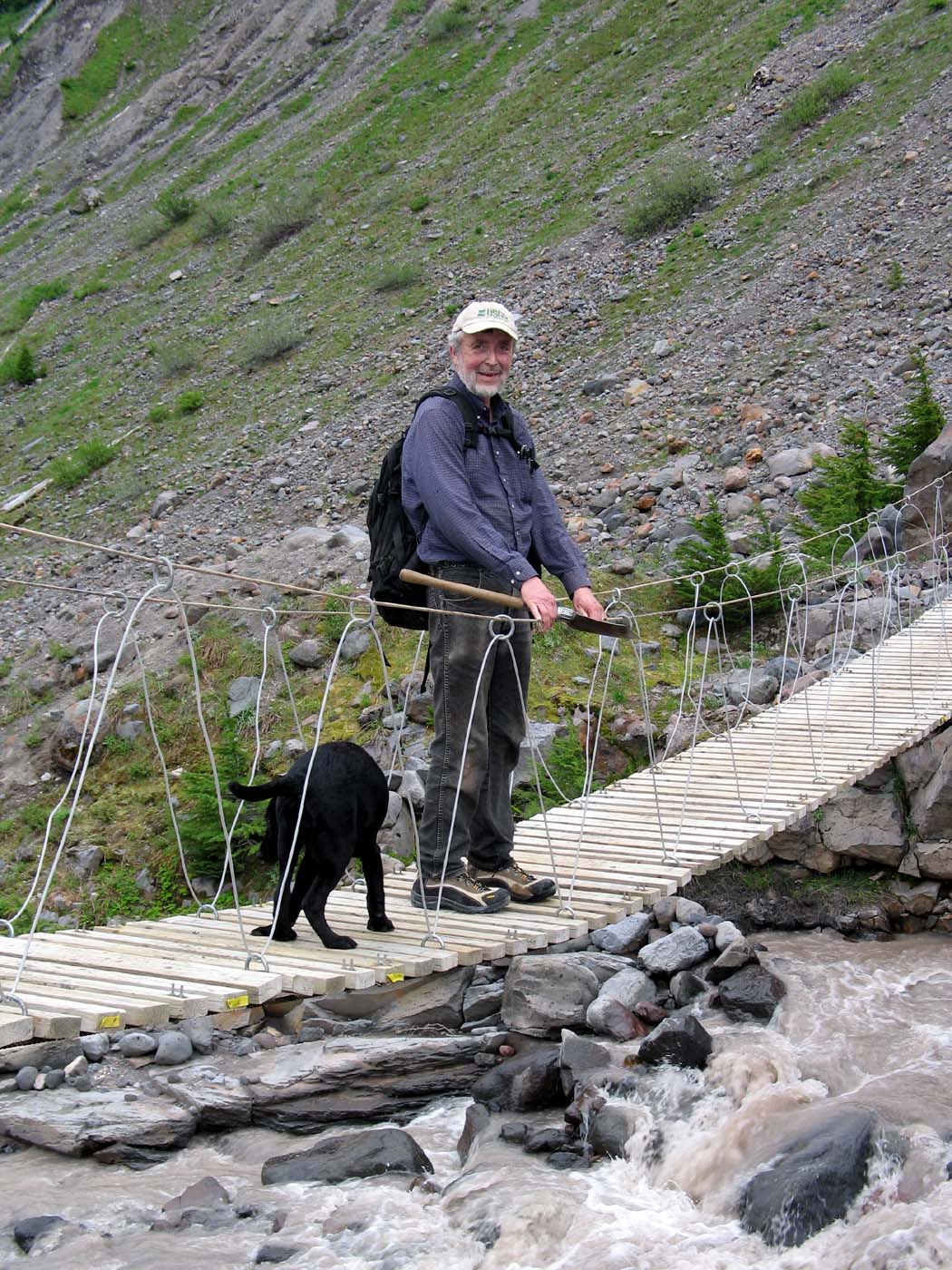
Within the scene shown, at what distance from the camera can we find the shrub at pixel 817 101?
16.3 meters

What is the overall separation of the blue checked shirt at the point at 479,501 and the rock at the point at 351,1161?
1.58 metres

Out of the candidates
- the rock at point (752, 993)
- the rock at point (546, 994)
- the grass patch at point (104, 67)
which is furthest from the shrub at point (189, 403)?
the grass patch at point (104, 67)

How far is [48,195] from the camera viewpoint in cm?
2823

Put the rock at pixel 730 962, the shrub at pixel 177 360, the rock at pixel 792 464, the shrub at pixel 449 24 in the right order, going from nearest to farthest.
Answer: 1. the rock at pixel 730 962
2. the rock at pixel 792 464
3. the shrub at pixel 177 360
4. the shrub at pixel 449 24

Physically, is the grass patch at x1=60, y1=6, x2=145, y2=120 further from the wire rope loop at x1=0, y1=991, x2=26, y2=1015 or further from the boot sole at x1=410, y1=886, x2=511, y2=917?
the wire rope loop at x1=0, y1=991, x2=26, y2=1015

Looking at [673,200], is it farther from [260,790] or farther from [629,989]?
[260,790]

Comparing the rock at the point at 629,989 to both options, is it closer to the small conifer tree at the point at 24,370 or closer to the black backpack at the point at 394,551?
the black backpack at the point at 394,551

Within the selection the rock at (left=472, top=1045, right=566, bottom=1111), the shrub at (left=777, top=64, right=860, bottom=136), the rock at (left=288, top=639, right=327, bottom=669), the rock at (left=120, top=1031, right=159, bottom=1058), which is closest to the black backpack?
the rock at (left=472, top=1045, right=566, bottom=1111)

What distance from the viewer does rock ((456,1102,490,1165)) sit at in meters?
3.62

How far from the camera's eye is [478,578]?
3.60 meters

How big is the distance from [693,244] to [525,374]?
9.31 ft

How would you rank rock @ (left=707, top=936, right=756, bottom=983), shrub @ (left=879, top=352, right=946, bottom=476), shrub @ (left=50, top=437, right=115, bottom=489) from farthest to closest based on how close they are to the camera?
shrub @ (left=50, top=437, right=115, bottom=489) → shrub @ (left=879, top=352, right=946, bottom=476) → rock @ (left=707, top=936, right=756, bottom=983)

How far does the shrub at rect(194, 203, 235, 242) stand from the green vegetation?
2665 millimetres

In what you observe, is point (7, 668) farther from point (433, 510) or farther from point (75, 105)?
point (75, 105)
